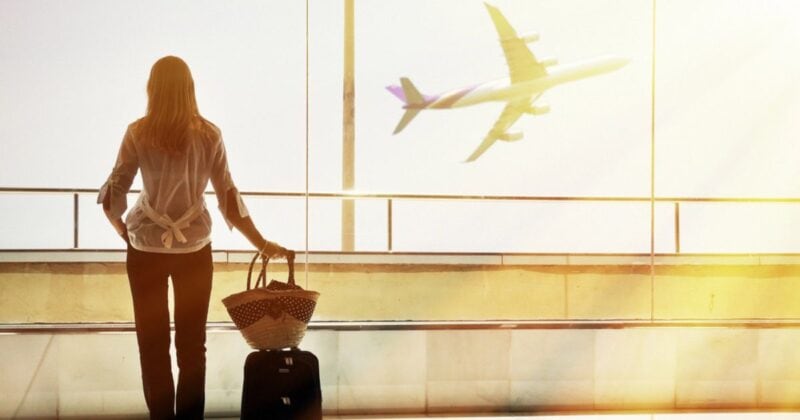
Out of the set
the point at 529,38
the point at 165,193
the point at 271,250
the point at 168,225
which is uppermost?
the point at 529,38

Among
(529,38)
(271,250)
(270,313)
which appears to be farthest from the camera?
(529,38)

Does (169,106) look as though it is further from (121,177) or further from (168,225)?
(168,225)

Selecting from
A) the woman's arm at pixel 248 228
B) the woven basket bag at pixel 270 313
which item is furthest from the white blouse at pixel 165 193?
the woven basket bag at pixel 270 313

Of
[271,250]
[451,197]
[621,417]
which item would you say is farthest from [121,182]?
[451,197]

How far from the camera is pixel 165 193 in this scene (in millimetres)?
4699

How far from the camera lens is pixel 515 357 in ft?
21.0

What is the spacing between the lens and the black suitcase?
15.8ft

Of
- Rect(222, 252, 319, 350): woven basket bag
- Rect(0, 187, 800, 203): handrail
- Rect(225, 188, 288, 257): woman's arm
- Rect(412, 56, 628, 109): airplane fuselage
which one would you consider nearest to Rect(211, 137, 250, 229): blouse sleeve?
Rect(225, 188, 288, 257): woman's arm

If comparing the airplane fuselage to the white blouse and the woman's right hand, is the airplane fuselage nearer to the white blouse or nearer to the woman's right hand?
the woman's right hand

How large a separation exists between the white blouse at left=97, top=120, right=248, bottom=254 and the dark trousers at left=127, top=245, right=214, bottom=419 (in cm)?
6

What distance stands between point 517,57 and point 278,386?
150 feet

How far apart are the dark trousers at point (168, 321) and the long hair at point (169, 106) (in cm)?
45

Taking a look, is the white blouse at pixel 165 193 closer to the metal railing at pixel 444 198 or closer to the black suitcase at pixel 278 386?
the black suitcase at pixel 278 386

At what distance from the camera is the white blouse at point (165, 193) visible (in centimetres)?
463
